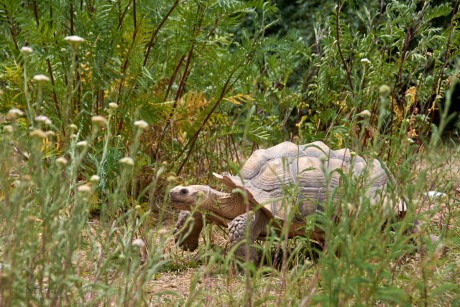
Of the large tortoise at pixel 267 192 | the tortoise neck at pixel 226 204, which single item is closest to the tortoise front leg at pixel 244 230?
the large tortoise at pixel 267 192

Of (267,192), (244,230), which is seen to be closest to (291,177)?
(267,192)

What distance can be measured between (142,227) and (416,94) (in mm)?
2096

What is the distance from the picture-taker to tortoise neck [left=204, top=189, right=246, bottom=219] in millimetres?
4074

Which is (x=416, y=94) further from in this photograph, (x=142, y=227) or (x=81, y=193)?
(x=81, y=193)

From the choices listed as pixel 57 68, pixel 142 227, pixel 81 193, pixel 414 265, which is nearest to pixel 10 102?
pixel 57 68

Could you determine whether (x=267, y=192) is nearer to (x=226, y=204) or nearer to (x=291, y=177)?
(x=291, y=177)

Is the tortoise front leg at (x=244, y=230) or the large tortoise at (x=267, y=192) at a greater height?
the large tortoise at (x=267, y=192)

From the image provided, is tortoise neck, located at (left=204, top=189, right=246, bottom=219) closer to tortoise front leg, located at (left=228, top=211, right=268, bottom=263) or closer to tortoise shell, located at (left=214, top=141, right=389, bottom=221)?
tortoise shell, located at (left=214, top=141, right=389, bottom=221)

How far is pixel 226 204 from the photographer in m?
4.09

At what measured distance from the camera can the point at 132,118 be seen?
14.0 ft

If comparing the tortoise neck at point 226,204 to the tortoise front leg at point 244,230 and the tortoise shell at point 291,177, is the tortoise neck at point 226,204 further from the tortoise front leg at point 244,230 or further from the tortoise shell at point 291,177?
the tortoise front leg at point 244,230

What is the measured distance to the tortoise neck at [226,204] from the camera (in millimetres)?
4074

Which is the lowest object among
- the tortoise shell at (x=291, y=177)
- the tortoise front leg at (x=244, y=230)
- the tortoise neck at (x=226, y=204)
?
the tortoise front leg at (x=244, y=230)

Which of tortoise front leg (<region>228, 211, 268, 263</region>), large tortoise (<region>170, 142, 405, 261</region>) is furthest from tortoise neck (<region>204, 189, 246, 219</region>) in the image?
tortoise front leg (<region>228, 211, 268, 263</region>)
